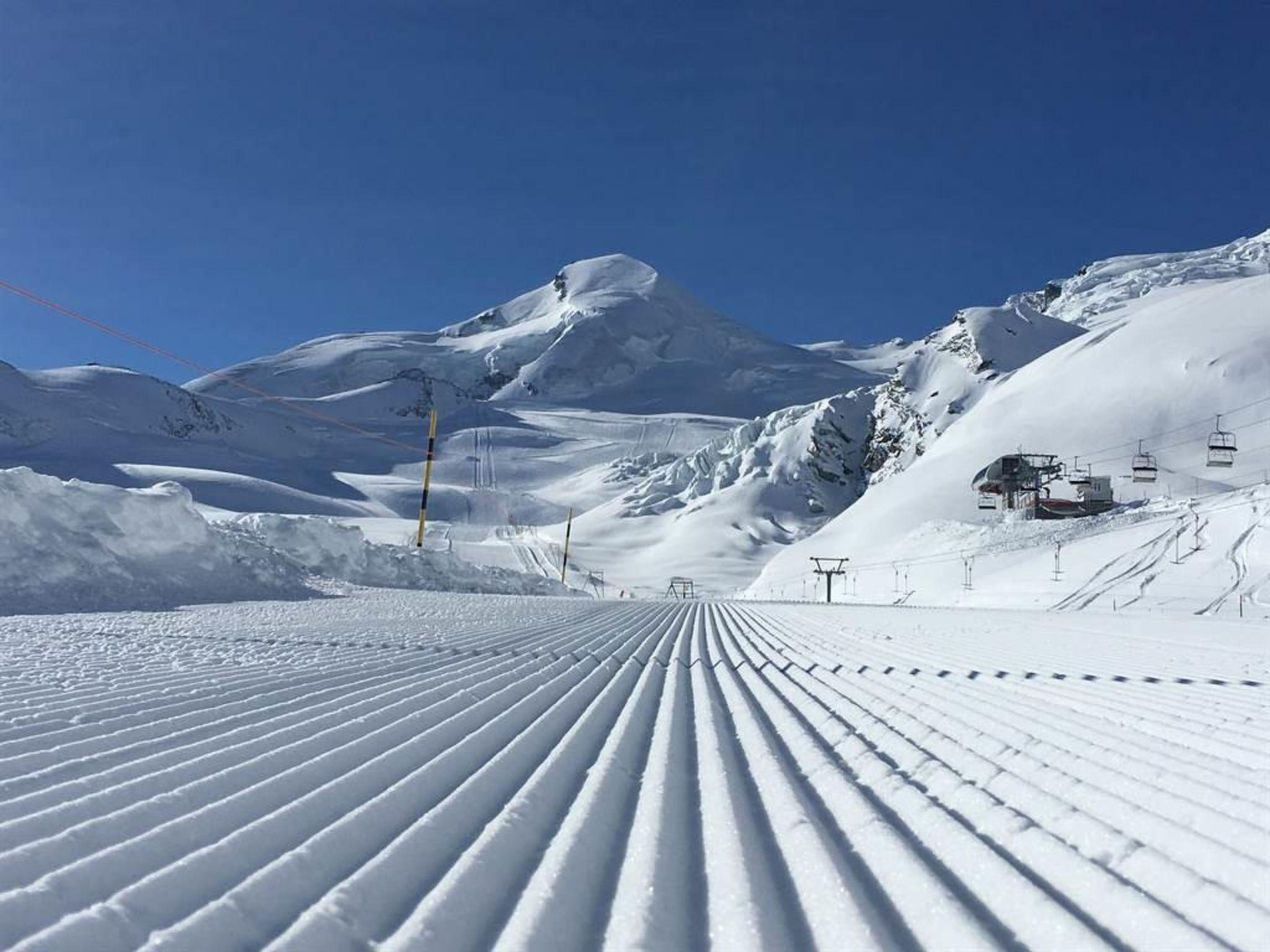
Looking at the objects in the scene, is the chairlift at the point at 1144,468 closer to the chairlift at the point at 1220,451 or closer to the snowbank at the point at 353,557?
the chairlift at the point at 1220,451

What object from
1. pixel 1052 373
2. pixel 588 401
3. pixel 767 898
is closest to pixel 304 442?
pixel 588 401

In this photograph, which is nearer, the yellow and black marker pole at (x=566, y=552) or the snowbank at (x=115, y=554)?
the snowbank at (x=115, y=554)

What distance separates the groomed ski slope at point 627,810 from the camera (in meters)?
2.46

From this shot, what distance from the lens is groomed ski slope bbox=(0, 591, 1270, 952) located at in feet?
8.09

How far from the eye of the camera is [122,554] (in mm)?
19406

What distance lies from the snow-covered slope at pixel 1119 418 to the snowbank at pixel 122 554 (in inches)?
1229

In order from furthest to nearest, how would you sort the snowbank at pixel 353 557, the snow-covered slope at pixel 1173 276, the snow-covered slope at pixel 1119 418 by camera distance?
the snow-covered slope at pixel 1173 276 < the snow-covered slope at pixel 1119 418 < the snowbank at pixel 353 557

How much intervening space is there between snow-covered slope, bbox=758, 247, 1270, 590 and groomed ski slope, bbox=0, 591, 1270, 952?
40.7 meters

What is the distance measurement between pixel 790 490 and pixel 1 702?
307ft

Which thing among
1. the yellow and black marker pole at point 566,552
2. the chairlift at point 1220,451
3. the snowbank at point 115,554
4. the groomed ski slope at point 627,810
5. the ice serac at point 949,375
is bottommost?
the groomed ski slope at point 627,810

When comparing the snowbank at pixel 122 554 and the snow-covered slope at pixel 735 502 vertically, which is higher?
the snow-covered slope at pixel 735 502

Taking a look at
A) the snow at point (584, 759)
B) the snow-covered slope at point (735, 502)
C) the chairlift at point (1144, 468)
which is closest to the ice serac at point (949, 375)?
the snow-covered slope at point (735, 502)

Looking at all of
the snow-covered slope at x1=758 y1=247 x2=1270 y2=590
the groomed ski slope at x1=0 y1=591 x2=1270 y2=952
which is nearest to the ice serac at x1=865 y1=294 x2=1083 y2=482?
the snow-covered slope at x1=758 y1=247 x2=1270 y2=590

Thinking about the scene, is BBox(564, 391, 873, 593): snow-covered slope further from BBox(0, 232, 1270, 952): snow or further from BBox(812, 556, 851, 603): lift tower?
BBox(0, 232, 1270, 952): snow
